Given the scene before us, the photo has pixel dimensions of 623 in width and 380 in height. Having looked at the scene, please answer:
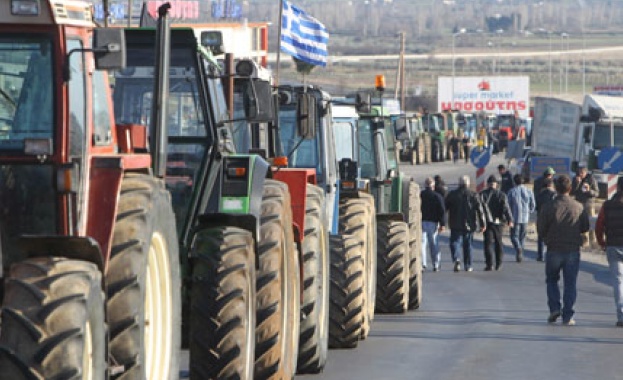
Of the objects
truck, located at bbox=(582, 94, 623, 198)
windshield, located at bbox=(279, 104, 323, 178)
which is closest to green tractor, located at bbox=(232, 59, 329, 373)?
windshield, located at bbox=(279, 104, 323, 178)

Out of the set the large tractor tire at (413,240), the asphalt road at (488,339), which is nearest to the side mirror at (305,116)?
the asphalt road at (488,339)

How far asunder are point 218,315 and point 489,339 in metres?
8.30

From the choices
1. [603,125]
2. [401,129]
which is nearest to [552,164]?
[603,125]

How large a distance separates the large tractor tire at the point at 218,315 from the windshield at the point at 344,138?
1142 cm

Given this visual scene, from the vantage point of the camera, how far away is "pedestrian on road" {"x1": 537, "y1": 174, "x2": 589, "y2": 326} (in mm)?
21047

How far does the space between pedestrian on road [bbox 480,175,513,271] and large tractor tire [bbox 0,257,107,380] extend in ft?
78.5

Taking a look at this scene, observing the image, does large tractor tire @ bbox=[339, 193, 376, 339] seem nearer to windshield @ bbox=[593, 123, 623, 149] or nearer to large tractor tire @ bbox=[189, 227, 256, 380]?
large tractor tire @ bbox=[189, 227, 256, 380]

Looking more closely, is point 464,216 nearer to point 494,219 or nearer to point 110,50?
point 494,219

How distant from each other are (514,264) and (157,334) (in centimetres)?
2411

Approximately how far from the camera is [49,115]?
9.33 meters

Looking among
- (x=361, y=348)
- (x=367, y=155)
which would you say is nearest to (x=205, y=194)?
(x=361, y=348)

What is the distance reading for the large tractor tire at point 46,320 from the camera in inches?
314

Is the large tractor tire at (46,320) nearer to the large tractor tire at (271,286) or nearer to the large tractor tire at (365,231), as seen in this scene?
the large tractor tire at (271,286)

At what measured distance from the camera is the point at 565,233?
21109 millimetres
